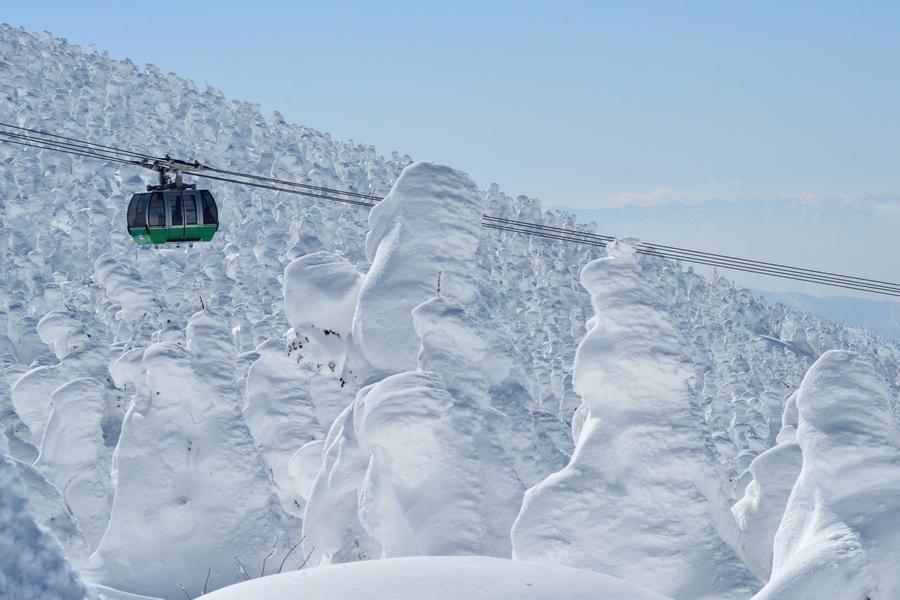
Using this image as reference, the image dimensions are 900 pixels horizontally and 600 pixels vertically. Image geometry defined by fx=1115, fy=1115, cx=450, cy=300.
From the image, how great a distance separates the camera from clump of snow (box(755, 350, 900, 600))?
7637mm

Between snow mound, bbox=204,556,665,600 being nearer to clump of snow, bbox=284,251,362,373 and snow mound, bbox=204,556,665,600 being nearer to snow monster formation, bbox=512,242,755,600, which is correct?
snow monster formation, bbox=512,242,755,600

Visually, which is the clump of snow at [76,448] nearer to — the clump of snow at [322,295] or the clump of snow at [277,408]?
the clump of snow at [277,408]

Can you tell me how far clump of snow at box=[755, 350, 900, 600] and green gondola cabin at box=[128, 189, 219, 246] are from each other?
830 centimetres

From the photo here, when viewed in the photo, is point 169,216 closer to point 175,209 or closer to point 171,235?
point 175,209

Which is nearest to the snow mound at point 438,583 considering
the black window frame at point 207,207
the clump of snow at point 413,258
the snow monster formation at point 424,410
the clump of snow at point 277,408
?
the snow monster formation at point 424,410

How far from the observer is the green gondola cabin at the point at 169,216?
14234 mm

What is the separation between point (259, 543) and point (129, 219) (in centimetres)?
711

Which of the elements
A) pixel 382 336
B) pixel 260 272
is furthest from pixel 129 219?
pixel 260 272

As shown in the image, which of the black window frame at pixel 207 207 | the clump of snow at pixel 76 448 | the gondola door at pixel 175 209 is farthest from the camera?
the clump of snow at pixel 76 448

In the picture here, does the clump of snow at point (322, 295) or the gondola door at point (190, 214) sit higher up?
the gondola door at point (190, 214)

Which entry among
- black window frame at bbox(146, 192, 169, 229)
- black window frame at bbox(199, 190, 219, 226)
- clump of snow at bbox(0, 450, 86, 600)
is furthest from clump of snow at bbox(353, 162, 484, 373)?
clump of snow at bbox(0, 450, 86, 600)

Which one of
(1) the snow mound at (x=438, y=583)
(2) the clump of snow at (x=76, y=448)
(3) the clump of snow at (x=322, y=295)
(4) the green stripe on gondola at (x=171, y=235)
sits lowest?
(2) the clump of snow at (x=76, y=448)

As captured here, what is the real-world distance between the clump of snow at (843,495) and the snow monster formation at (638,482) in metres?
2.16

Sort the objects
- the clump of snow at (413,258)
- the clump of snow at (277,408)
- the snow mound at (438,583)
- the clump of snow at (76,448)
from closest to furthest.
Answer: the snow mound at (438,583)
the clump of snow at (413,258)
the clump of snow at (277,408)
the clump of snow at (76,448)
